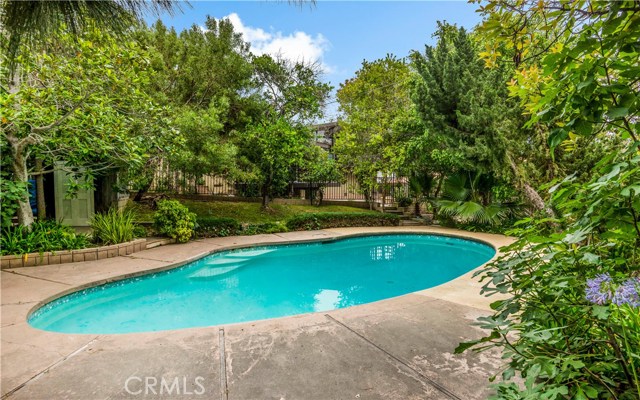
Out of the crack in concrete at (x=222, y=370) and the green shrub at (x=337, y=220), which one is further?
the green shrub at (x=337, y=220)

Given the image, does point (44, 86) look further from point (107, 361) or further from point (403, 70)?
point (403, 70)

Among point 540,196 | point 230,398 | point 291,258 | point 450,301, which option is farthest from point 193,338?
point 540,196

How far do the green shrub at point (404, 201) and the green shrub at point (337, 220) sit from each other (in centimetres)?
199

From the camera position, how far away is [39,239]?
5.29m

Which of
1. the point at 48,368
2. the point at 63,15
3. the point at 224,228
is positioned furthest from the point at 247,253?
the point at 63,15

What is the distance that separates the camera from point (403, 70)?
14617mm

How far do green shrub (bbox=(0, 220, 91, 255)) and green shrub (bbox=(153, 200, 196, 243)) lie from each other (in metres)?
1.57

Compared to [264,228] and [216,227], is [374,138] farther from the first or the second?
[216,227]

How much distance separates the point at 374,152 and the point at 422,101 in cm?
282

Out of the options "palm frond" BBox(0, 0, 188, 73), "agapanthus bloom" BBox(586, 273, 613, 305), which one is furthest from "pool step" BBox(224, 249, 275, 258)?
"agapanthus bloom" BBox(586, 273, 613, 305)

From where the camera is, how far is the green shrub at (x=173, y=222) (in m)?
7.35

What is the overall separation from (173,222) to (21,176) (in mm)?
2841

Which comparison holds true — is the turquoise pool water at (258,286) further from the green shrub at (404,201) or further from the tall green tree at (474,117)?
the green shrub at (404,201)

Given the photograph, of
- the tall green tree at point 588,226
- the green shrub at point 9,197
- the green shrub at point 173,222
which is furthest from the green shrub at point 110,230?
the tall green tree at point 588,226
